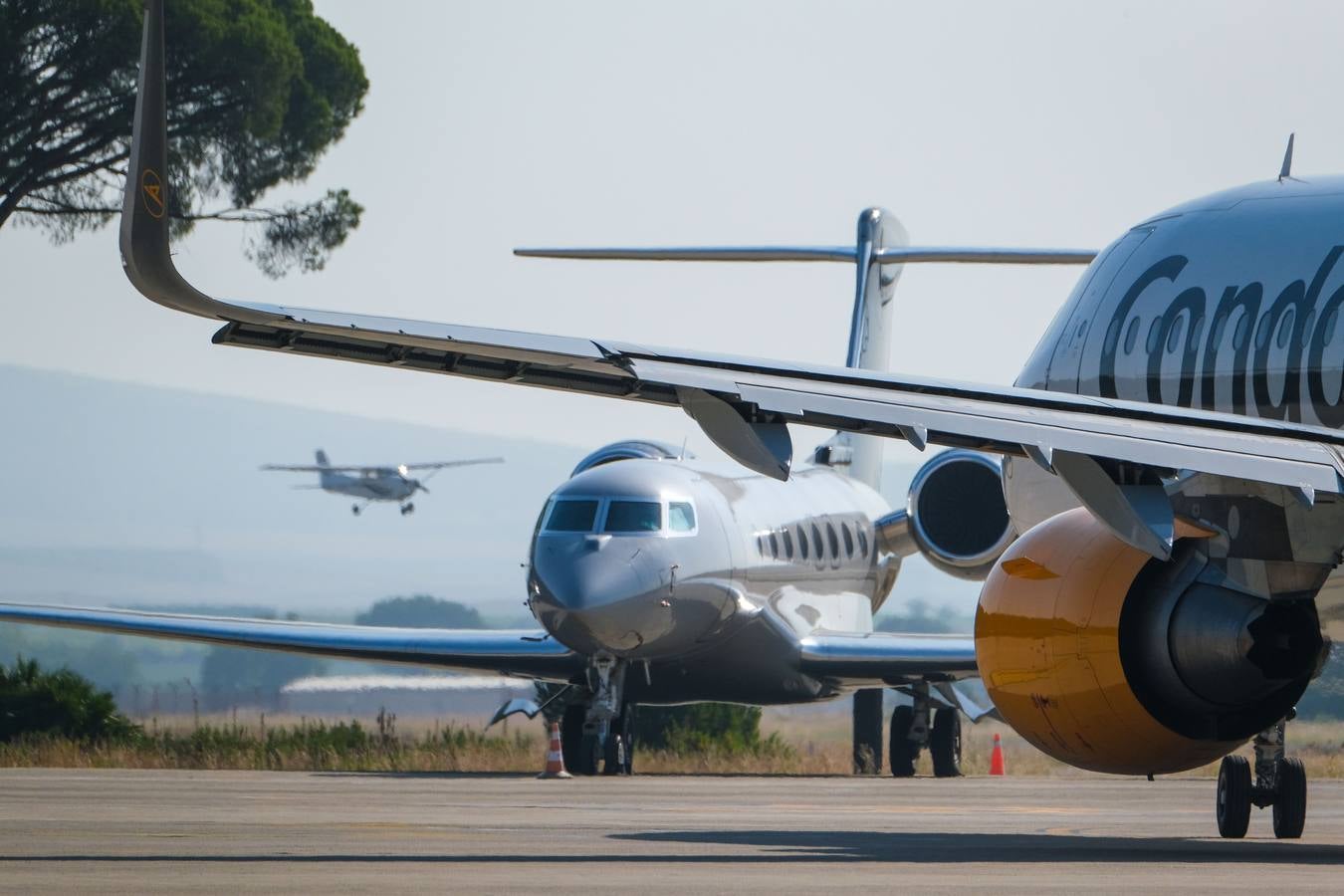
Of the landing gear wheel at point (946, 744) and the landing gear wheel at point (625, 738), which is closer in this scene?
the landing gear wheel at point (625, 738)

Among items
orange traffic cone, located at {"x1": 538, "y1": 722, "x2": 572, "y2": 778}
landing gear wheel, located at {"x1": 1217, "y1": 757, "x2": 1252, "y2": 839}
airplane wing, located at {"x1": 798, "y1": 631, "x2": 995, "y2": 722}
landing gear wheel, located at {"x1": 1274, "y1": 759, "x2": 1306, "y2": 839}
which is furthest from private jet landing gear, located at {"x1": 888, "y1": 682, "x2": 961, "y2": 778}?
landing gear wheel, located at {"x1": 1274, "y1": 759, "x2": 1306, "y2": 839}

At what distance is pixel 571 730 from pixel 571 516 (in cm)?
280

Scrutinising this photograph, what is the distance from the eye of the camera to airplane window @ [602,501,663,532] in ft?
82.9

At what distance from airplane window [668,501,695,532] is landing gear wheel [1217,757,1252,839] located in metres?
12.4

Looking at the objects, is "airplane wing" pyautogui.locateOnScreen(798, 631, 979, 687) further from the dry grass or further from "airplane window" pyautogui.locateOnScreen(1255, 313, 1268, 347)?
"airplane window" pyautogui.locateOnScreen(1255, 313, 1268, 347)

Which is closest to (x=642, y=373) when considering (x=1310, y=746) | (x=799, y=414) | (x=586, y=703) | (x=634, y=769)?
(x=799, y=414)

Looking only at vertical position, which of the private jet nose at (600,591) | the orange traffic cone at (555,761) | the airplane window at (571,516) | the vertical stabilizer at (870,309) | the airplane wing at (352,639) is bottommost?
the orange traffic cone at (555,761)

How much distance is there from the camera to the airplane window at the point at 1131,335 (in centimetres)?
1412

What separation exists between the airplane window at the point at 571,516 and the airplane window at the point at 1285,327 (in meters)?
13.1

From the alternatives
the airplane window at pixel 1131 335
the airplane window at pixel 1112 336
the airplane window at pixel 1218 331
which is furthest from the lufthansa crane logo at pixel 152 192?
the airplane window at pixel 1112 336

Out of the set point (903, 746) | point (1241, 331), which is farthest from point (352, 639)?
point (1241, 331)

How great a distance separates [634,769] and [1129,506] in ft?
64.4

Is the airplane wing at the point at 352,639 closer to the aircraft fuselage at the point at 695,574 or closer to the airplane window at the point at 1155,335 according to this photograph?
the aircraft fuselage at the point at 695,574

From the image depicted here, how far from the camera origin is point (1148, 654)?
1184 centimetres
